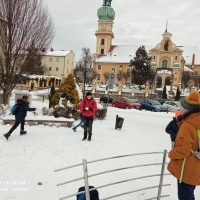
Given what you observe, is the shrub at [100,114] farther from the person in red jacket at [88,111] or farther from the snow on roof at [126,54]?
the snow on roof at [126,54]

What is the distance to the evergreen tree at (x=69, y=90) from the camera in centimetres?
1653

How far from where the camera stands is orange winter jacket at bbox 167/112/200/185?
12.3ft

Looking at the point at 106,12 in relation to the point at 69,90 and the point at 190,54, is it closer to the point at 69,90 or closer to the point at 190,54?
the point at 190,54

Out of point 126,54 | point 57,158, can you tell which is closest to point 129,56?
point 126,54

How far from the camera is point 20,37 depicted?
1698cm

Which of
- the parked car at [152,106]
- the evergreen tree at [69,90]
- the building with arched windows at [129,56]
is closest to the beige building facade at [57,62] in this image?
the building with arched windows at [129,56]

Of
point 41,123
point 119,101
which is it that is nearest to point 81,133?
point 41,123

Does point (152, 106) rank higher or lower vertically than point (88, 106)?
lower

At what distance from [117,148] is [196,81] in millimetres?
71074

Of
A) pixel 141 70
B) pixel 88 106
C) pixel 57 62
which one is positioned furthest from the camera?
pixel 57 62

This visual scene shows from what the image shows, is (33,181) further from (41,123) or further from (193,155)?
(41,123)

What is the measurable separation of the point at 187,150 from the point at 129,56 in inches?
3443

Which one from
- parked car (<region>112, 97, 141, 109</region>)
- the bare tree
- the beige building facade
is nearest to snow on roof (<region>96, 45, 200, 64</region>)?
the beige building facade

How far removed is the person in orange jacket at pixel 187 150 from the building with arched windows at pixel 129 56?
69.7 m
